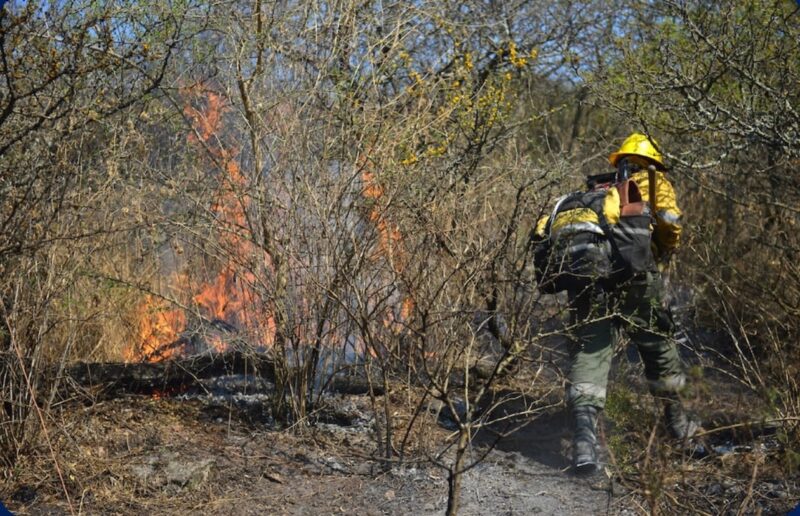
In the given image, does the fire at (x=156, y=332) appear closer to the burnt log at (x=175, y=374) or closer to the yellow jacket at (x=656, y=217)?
the burnt log at (x=175, y=374)

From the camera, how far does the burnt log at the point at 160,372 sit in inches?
239

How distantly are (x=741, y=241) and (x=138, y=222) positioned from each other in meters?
4.74

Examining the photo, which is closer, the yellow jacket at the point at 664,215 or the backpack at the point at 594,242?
the backpack at the point at 594,242

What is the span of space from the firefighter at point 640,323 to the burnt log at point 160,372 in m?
1.82

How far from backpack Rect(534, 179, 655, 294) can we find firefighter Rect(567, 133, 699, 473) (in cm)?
11

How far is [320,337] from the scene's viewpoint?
18.8 feet

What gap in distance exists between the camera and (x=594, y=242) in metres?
5.58

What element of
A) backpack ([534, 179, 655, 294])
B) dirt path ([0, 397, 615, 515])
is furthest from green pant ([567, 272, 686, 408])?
dirt path ([0, 397, 615, 515])

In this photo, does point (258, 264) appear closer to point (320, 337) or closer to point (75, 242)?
point (320, 337)

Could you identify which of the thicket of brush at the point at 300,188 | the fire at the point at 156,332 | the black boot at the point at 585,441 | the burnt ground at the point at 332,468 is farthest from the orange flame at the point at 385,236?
the fire at the point at 156,332

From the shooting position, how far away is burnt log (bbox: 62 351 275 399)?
6059mm

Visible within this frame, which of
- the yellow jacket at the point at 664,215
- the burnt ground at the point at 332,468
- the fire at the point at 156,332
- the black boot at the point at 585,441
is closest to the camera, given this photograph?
the burnt ground at the point at 332,468

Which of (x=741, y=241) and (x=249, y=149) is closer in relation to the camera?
(x=249, y=149)

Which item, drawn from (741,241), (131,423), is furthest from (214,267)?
(741,241)
